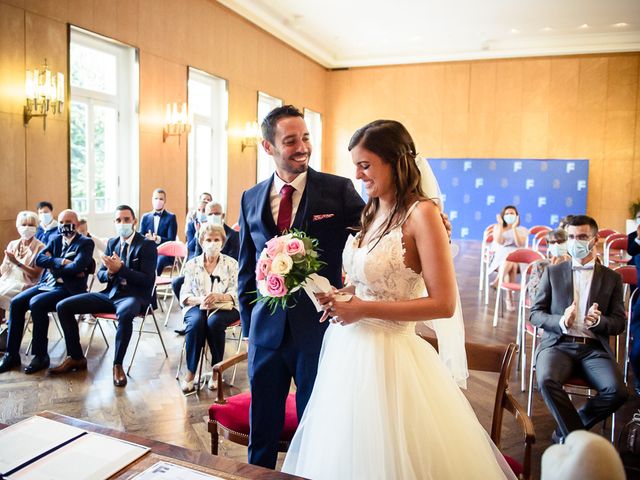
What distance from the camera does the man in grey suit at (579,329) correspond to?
139 inches

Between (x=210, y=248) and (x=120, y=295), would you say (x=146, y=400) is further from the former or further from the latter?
(x=210, y=248)

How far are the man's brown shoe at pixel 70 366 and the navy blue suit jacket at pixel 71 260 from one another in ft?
2.42

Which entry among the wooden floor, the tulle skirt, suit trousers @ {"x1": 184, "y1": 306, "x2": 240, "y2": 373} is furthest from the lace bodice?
suit trousers @ {"x1": 184, "y1": 306, "x2": 240, "y2": 373}

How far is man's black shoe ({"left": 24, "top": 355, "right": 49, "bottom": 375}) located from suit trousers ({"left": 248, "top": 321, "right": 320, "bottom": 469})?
339 centimetres

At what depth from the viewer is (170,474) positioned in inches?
59.4

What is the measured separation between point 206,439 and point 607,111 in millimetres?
14610

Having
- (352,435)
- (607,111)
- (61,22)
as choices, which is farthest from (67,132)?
(607,111)

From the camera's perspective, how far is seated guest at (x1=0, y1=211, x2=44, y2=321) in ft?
18.9

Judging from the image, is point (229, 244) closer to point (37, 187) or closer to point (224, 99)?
point (37, 187)

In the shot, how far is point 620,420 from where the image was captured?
423 centimetres

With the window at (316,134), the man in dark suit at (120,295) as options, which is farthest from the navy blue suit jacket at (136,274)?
the window at (316,134)

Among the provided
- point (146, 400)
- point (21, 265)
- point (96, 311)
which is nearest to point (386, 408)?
point (146, 400)

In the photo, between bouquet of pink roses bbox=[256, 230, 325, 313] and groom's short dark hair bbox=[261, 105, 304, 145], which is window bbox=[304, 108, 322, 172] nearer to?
groom's short dark hair bbox=[261, 105, 304, 145]

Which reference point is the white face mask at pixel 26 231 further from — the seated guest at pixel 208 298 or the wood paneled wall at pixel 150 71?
the seated guest at pixel 208 298
